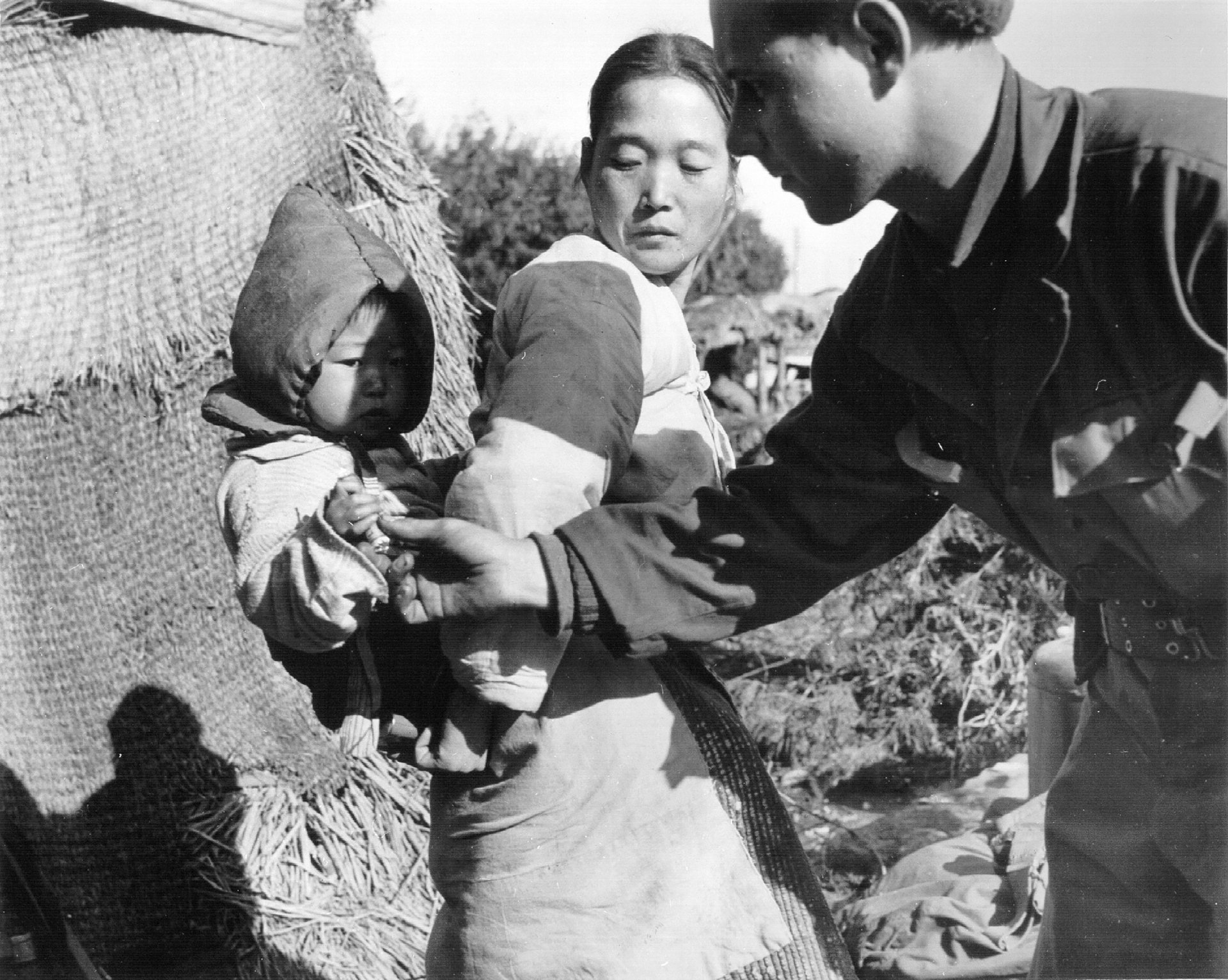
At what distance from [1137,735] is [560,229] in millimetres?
6003

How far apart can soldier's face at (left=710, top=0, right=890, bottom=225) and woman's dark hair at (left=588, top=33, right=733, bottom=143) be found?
1.50 ft

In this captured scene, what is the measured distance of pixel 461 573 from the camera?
1.78m

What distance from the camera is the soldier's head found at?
1.57 m

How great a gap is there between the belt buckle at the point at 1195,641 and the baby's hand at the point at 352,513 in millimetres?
1167

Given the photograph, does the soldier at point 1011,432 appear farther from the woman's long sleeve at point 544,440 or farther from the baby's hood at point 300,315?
the baby's hood at point 300,315

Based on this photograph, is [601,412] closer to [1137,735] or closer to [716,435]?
[716,435]

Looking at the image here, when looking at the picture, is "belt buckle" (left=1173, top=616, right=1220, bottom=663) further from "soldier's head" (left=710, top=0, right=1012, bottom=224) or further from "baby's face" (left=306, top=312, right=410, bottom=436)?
"baby's face" (left=306, top=312, right=410, bottom=436)

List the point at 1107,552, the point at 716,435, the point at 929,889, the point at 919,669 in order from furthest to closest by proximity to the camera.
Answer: the point at 919,669 < the point at 929,889 < the point at 716,435 < the point at 1107,552

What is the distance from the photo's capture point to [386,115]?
4.43m

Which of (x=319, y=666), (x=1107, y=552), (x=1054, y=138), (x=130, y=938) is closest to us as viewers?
(x=1054, y=138)

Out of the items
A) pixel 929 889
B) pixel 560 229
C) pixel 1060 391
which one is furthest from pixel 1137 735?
pixel 560 229

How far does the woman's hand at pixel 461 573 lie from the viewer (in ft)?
5.78

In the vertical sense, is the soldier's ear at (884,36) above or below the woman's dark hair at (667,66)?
above

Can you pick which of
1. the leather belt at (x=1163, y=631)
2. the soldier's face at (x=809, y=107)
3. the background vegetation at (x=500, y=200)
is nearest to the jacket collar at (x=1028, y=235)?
the soldier's face at (x=809, y=107)
